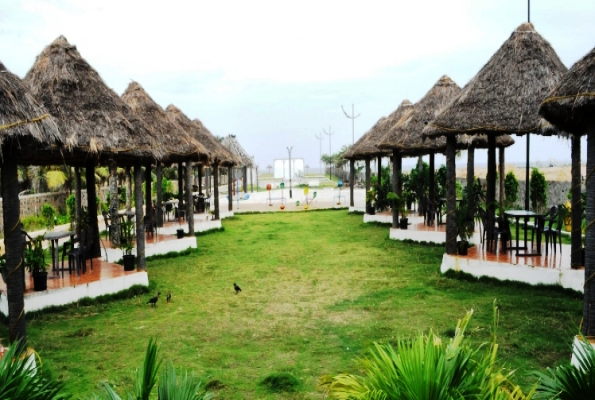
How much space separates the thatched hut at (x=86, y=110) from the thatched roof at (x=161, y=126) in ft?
11.9

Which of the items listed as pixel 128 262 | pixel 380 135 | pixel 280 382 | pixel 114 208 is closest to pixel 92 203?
pixel 114 208

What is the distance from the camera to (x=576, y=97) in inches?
199

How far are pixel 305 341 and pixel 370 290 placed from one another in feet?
8.61

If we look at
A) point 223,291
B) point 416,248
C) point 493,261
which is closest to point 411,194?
point 416,248

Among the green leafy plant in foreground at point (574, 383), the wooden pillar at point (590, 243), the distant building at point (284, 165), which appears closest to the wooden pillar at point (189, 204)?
the wooden pillar at point (590, 243)

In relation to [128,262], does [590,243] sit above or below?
above

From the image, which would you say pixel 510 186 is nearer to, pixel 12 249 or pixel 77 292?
pixel 77 292

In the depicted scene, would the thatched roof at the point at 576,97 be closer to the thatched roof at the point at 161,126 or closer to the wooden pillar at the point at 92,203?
the wooden pillar at the point at 92,203

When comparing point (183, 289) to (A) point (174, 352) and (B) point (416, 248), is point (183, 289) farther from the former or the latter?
(B) point (416, 248)

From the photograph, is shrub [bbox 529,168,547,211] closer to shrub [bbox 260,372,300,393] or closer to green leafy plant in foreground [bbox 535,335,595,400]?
shrub [bbox 260,372,300,393]

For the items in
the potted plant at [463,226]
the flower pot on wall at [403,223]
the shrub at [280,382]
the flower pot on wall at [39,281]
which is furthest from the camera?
the flower pot on wall at [403,223]

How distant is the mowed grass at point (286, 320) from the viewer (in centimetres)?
533

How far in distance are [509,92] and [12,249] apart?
26.0ft

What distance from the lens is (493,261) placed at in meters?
8.76
